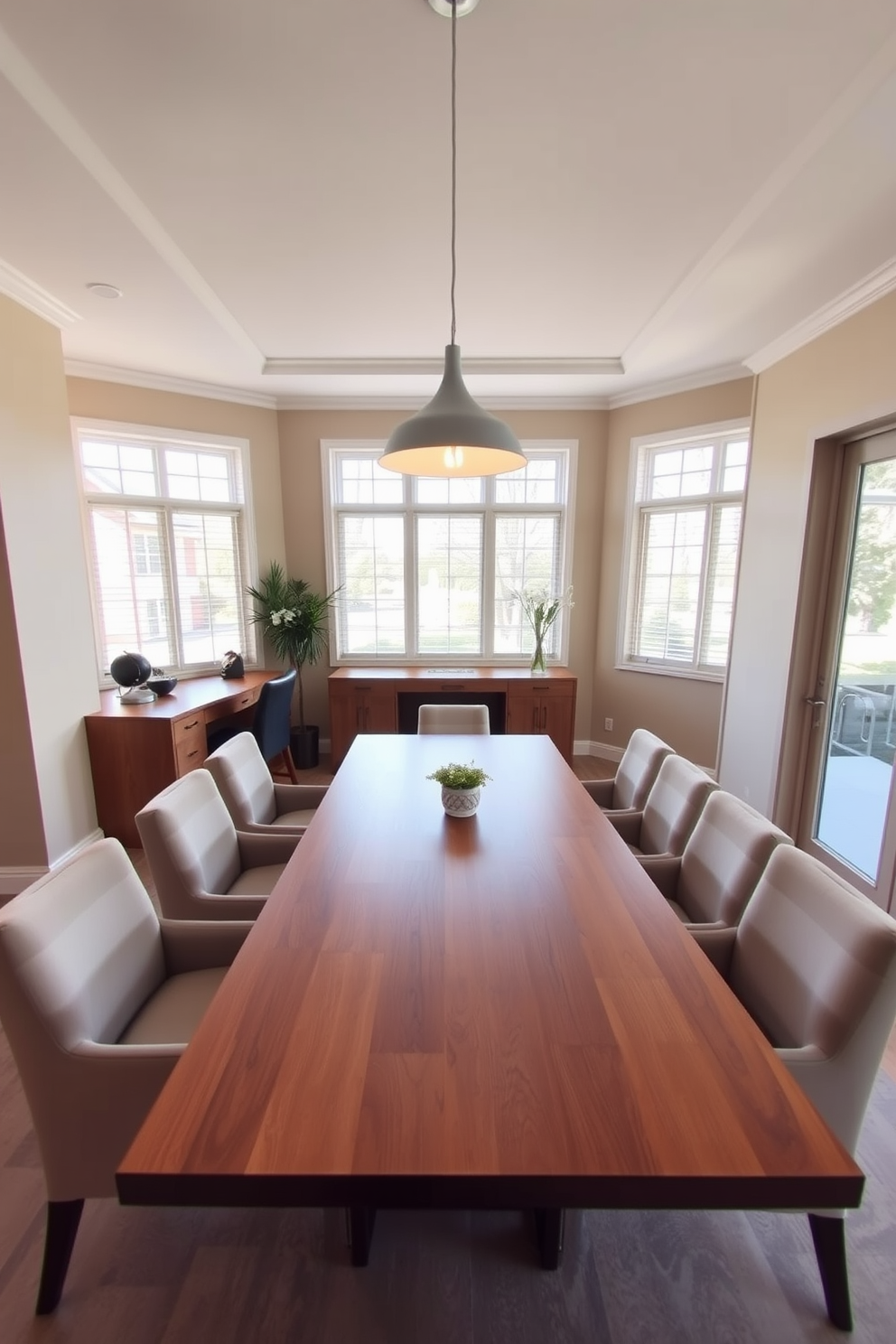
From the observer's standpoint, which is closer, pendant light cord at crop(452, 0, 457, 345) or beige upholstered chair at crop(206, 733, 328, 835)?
pendant light cord at crop(452, 0, 457, 345)

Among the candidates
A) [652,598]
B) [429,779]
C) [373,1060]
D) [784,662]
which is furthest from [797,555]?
[373,1060]

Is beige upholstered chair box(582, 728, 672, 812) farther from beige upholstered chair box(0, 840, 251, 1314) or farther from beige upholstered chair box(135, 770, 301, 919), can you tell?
beige upholstered chair box(0, 840, 251, 1314)

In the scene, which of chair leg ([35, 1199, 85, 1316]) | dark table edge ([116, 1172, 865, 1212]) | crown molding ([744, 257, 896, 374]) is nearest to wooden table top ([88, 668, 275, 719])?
chair leg ([35, 1199, 85, 1316])

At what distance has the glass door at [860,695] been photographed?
8.32ft

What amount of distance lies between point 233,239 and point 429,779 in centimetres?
249

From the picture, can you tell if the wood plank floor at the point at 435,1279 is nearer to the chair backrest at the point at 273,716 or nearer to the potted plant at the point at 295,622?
the chair backrest at the point at 273,716

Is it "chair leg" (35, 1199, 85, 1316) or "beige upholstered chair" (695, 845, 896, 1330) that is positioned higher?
"beige upholstered chair" (695, 845, 896, 1330)

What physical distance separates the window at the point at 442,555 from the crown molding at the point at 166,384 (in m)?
0.65

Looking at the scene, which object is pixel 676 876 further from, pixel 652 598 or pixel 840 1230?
pixel 652 598

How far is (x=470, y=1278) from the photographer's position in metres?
1.23

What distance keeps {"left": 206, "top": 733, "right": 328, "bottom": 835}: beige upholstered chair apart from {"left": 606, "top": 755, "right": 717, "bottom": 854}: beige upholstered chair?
4.26ft

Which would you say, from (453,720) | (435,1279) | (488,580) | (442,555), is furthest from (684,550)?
(435,1279)

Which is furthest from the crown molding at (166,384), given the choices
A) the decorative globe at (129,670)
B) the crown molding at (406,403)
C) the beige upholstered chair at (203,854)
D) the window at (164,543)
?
the beige upholstered chair at (203,854)

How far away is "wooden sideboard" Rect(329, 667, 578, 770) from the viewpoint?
426cm
